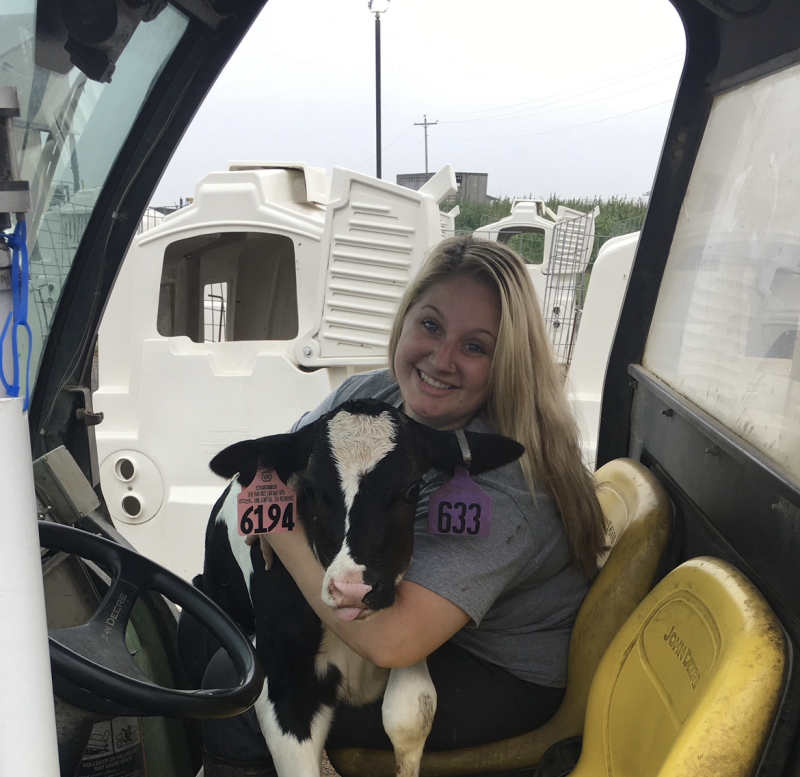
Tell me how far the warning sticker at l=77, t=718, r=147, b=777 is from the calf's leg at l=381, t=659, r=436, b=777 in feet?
1.81

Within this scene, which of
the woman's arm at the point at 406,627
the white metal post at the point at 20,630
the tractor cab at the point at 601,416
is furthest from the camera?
the woman's arm at the point at 406,627

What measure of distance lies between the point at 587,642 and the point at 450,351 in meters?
0.70

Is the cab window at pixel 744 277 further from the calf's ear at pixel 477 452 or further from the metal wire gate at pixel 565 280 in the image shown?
the metal wire gate at pixel 565 280

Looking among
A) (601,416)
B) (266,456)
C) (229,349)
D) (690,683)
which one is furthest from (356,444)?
(229,349)

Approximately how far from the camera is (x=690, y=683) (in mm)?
1230

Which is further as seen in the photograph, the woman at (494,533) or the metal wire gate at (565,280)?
the metal wire gate at (565,280)

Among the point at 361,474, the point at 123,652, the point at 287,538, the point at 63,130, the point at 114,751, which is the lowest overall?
the point at 114,751

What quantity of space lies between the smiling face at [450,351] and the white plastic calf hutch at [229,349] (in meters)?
3.29

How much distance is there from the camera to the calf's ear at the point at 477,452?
1627mm

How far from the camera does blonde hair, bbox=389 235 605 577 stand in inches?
65.5

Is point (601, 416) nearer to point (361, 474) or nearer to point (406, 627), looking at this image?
point (361, 474)

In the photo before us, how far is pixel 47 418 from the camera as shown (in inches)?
82.0

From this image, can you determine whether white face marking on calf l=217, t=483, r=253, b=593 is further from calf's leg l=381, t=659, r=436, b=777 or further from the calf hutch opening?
the calf hutch opening

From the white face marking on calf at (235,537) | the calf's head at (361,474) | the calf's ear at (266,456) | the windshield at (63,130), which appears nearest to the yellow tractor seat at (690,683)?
the calf's head at (361,474)
